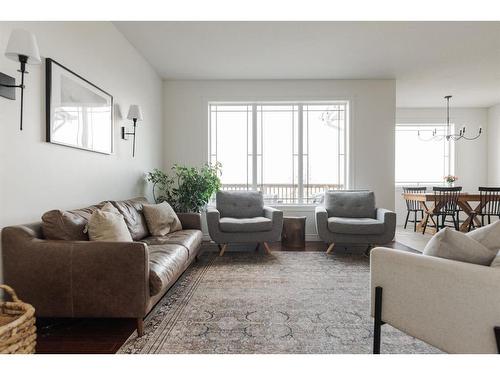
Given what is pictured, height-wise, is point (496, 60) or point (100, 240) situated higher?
point (496, 60)

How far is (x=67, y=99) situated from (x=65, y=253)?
1.27 m

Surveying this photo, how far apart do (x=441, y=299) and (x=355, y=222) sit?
2626 millimetres

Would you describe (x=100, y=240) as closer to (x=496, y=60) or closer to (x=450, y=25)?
(x=450, y=25)

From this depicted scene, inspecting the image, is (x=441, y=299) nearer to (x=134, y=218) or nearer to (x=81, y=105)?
(x=134, y=218)

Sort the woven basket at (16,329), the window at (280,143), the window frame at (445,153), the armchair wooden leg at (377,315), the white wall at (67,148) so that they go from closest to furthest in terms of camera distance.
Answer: the woven basket at (16,329) → the armchair wooden leg at (377,315) → the white wall at (67,148) → the window at (280,143) → the window frame at (445,153)

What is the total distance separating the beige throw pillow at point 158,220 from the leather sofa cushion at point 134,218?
0.05 metres

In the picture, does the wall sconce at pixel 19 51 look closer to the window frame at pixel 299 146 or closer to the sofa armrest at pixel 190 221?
the sofa armrest at pixel 190 221

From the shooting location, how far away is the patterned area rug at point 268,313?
1739mm

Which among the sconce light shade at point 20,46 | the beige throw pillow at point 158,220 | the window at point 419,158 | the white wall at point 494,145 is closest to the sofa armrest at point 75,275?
the sconce light shade at point 20,46

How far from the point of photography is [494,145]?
21.6ft

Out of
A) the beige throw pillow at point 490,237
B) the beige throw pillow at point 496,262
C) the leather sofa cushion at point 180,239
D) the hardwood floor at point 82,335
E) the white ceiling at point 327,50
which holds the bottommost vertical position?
the hardwood floor at point 82,335

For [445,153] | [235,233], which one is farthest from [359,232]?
[445,153]
